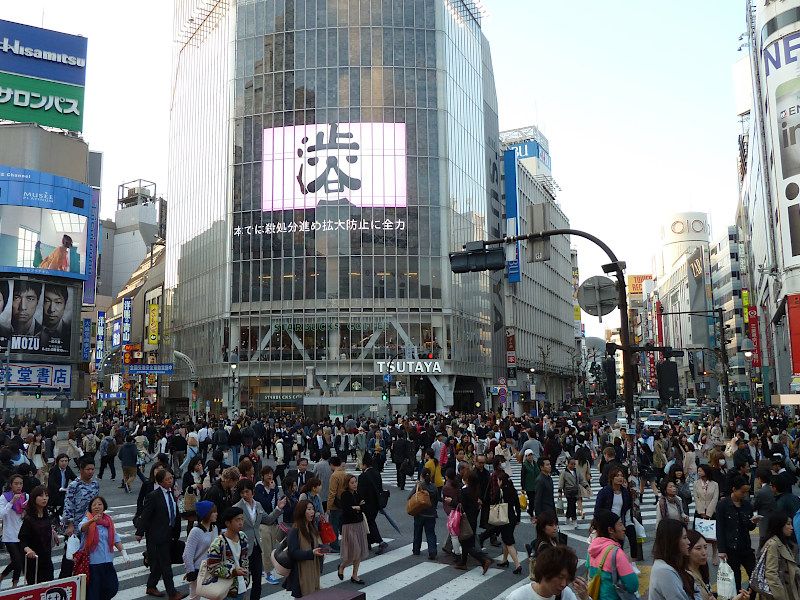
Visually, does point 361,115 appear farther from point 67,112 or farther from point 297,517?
point 297,517

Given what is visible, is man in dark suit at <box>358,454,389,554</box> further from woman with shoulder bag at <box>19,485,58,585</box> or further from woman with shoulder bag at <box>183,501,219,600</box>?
woman with shoulder bag at <box>19,485,58,585</box>

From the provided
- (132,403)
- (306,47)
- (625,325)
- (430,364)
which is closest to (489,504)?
(625,325)

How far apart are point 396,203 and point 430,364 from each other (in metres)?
13.3

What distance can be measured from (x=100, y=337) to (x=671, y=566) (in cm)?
10355

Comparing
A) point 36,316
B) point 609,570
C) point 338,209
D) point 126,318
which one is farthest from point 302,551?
point 126,318

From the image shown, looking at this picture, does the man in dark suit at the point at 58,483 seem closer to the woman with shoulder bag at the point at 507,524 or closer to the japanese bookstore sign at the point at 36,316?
the woman with shoulder bag at the point at 507,524

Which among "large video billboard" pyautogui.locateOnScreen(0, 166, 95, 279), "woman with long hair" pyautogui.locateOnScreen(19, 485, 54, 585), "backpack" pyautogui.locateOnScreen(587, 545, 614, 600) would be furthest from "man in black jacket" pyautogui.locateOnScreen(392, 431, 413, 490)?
"large video billboard" pyautogui.locateOnScreen(0, 166, 95, 279)

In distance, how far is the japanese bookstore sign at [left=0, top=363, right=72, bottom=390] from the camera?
6009 cm

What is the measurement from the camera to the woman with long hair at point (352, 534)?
414 inches

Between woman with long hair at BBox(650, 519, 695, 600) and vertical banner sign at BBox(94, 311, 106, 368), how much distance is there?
320 ft

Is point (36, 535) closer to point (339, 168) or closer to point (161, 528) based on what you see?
point (161, 528)

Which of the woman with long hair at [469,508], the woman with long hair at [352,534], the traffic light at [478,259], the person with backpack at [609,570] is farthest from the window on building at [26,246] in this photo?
the person with backpack at [609,570]

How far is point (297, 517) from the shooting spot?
8.54 m

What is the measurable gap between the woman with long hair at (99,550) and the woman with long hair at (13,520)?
2248 mm
